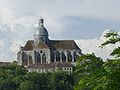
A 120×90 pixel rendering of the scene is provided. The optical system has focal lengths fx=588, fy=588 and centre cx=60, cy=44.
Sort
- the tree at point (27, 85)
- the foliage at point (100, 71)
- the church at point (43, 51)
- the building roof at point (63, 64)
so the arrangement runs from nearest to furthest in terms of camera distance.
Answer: the foliage at point (100, 71) → the tree at point (27, 85) → the building roof at point (63, 64) → the church at point (43, 51)

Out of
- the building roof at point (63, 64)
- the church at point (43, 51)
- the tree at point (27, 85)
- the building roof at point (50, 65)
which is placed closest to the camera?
the tree at point (27, 85)

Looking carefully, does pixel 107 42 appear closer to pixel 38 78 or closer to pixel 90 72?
pixel 90 72

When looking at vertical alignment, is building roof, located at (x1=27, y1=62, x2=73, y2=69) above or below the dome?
below

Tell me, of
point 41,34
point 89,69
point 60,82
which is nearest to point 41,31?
point 41,34

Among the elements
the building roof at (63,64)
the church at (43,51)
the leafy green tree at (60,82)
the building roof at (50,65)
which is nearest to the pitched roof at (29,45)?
the church at (43,51)

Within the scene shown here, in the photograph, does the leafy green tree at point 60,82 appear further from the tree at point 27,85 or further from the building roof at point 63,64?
the building roof at point 63,64

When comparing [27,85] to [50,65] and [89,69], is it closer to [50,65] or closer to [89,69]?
[50,65]

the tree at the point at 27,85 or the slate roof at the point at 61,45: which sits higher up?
the slate roof at the point at 61,45

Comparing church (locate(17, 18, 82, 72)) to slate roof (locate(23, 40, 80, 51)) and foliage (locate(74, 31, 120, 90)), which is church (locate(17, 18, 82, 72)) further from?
foliage (locate(74, 31, 120, 90))

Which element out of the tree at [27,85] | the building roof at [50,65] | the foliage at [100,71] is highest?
the building roof at [50,65]

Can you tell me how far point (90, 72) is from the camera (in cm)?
1067

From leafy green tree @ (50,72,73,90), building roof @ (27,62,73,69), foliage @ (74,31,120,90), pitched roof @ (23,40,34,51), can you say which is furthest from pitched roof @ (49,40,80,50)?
foliage @ (74,31,120,90)

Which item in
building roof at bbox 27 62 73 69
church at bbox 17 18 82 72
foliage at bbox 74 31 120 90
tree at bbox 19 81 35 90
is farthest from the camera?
church at bbox 17 18 82 72

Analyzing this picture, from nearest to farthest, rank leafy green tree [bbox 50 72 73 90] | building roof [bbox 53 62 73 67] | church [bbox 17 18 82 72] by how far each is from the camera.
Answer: leafy green tree [bbox 50 72 73 90] → building roof [bbox 53 62 73 67] → church [bbox 17 18 82 72]
